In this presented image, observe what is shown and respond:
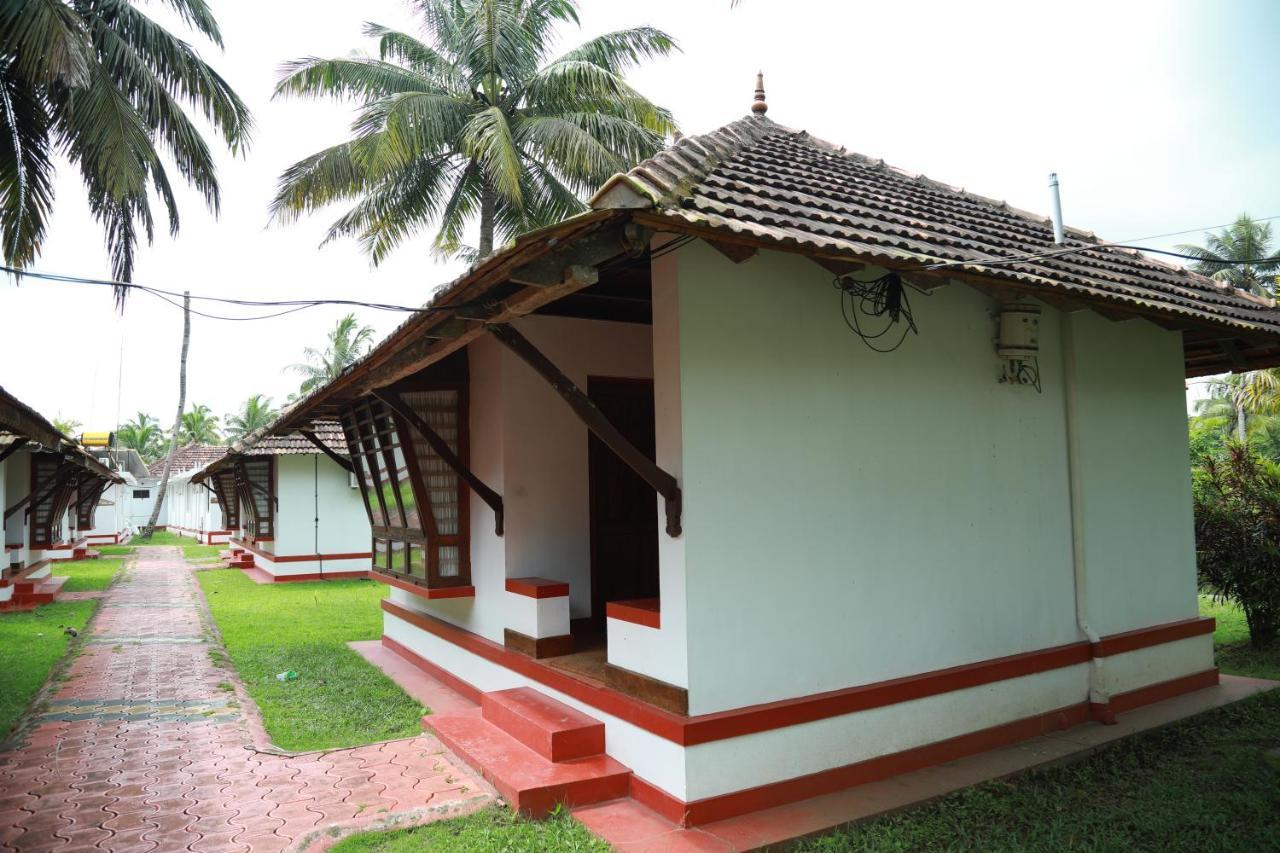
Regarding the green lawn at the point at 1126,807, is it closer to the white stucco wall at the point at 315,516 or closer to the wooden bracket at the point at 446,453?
the wooden bracket at the point at 446,453

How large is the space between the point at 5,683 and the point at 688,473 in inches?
303

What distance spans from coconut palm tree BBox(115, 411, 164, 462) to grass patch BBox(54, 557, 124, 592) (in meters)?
29.1

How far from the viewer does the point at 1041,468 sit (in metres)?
5.95

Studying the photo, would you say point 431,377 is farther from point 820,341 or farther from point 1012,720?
point 1012,720

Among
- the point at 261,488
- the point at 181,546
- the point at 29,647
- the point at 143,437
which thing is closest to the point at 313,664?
the point at 29,647

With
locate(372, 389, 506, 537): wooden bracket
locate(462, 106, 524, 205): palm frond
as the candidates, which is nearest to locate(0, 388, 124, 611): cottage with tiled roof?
locate(372, 389, 506, 537): wooden bracket

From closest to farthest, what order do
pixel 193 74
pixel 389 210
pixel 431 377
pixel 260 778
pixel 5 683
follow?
pixel 260 778 < pixel 431 377 < pixel 5 683 < pixel 193 74 < pixel 389 210

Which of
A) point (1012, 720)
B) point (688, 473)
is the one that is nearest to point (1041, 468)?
point (1012, 720)

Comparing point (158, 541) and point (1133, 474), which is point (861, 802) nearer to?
point (1133, 474)

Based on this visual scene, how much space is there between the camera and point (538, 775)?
4.60 meters

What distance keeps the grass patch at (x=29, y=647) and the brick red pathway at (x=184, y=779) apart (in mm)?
277

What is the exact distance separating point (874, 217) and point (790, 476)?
1.69m

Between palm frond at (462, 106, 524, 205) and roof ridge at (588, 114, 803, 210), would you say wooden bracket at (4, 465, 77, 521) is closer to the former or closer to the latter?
palm frond at (462, 106, 524, 205)

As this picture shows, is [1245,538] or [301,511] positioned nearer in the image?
[1245,538]
